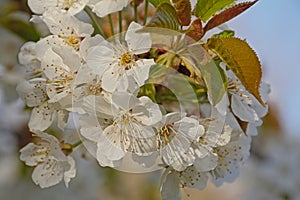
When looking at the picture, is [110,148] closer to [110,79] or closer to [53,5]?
[110,79]

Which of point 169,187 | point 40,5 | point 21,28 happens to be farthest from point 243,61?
point 21,28

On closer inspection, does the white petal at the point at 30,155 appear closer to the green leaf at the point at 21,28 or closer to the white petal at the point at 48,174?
the white petal at the point at 48,174

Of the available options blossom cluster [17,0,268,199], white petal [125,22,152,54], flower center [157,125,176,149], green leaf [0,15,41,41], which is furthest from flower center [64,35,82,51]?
green leaf [0,15,41,41]

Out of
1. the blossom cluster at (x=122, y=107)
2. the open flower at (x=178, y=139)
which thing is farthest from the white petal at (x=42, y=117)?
the open flower at (x=178, y=139)

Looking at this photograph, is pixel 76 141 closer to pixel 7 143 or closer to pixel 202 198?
pixel 7 143

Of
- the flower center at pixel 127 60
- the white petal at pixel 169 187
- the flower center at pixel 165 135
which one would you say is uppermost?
the flower center at pixel 127 60

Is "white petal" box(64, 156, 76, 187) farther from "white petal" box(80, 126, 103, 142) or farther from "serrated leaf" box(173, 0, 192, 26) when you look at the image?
"serrated leaf" box(173, 0, 192, 26)
